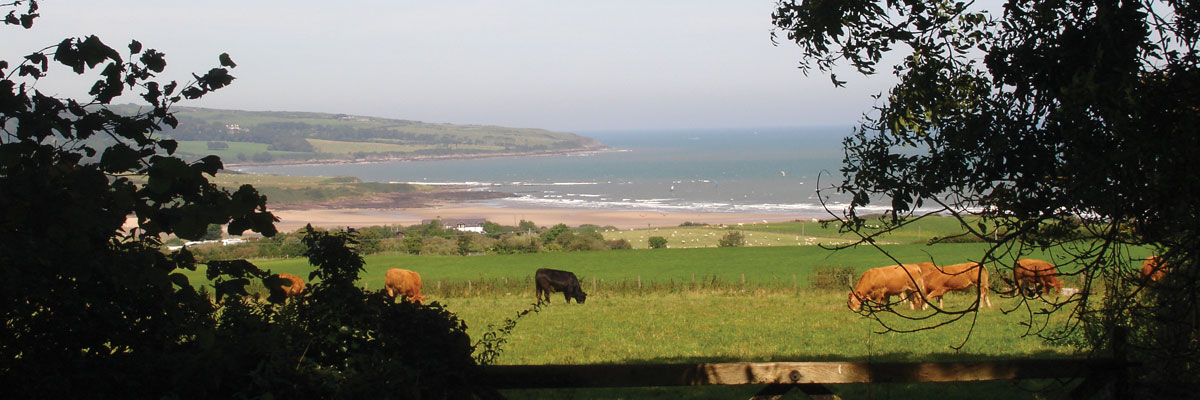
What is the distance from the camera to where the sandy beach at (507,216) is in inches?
2948

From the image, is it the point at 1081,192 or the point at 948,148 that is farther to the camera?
the point at 948,148

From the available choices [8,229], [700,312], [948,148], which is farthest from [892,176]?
[700,312]

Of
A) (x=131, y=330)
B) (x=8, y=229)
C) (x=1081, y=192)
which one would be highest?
(x=1081, y=192)

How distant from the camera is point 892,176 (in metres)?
6.21

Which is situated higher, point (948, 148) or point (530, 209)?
point (948, 148)

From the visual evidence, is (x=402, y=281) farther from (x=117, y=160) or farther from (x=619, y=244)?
(x=619, y=244)

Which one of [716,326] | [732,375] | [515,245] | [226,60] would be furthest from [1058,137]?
[515,245]

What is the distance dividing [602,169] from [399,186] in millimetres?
63461

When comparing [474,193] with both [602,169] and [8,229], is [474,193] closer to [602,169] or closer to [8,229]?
[602,169]

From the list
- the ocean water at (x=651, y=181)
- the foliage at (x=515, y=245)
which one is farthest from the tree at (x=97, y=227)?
the ocean water at (x=651, y=181)

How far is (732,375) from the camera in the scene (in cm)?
470

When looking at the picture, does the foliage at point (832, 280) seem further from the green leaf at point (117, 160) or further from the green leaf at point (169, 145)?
the green leaf at point (117, 160)

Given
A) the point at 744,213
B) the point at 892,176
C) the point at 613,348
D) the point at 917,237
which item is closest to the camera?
the point at 892,176

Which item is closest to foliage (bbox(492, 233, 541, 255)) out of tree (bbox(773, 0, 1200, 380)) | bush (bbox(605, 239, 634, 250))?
bush (bbox(605, 239, 634, 250))
